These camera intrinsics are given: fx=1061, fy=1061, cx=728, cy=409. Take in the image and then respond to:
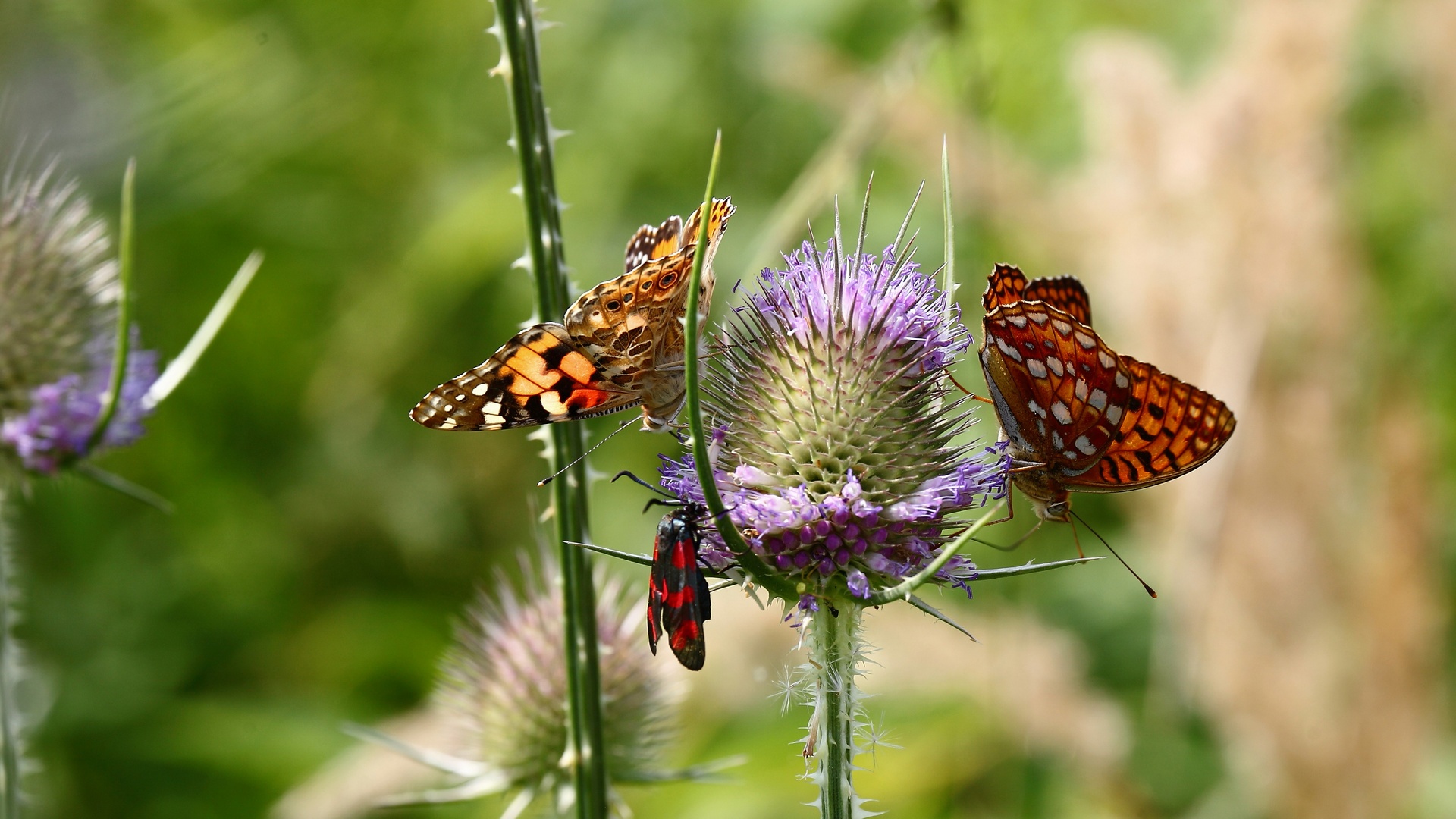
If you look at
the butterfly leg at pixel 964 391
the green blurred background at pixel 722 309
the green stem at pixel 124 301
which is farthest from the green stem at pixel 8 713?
the butterfly leg at pixel 964 391

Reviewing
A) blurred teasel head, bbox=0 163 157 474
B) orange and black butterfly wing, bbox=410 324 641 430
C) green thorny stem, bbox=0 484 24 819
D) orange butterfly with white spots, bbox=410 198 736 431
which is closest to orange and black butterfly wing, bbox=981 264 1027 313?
orange butterfly with white spots, bbox=410 198 736 431

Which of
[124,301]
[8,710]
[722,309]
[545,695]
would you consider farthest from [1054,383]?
[722,309]

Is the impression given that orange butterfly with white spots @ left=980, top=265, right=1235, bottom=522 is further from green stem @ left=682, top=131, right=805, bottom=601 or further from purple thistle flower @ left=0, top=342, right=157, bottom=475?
purple thistle flower @ left=0, top=342, right=157, bottom=475

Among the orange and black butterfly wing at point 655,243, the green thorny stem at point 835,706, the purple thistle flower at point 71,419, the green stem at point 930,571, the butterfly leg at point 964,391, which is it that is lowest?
the green thorny stem at point 835,706

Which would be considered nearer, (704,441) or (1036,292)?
(704,441)

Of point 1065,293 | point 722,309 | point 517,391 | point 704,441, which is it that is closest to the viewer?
point 704,441

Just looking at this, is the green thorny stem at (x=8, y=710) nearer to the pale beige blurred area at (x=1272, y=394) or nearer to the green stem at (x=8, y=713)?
the green stem at (x=8, y=713)

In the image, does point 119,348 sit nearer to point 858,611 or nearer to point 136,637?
point 858,611

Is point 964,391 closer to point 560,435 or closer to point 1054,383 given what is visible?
point 1054,383
